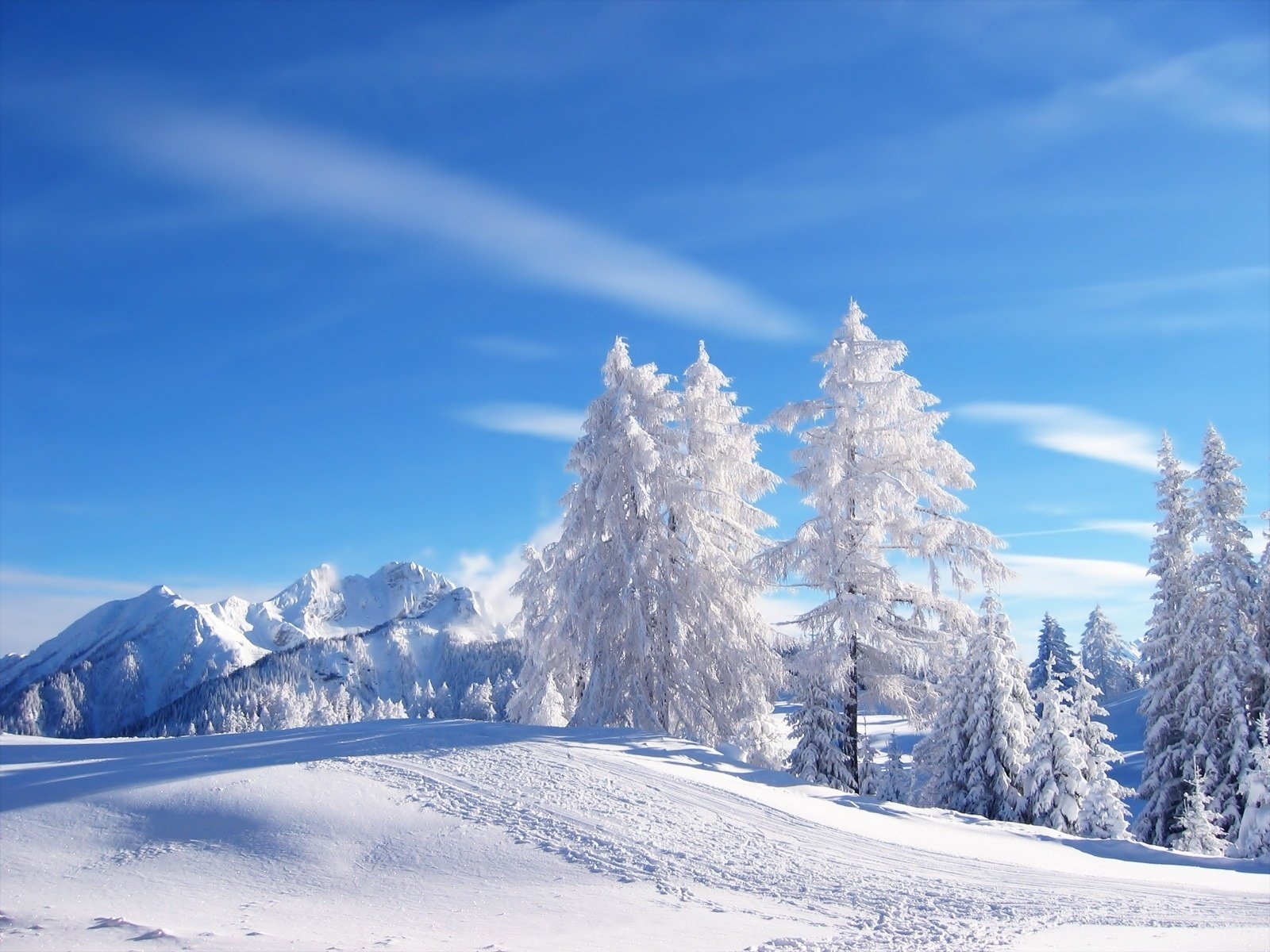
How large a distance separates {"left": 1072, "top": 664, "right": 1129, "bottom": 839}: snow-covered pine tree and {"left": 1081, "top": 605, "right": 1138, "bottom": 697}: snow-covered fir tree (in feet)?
199

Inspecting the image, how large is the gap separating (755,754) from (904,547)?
712cm

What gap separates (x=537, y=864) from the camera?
9867 millimetres

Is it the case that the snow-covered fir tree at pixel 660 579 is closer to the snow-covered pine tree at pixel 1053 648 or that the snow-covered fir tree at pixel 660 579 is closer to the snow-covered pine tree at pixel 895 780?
the snow-covered pine tree at pixel 895 780

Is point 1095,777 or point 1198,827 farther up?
point 1095,777

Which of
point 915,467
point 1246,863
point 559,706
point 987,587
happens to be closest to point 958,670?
point 987,587

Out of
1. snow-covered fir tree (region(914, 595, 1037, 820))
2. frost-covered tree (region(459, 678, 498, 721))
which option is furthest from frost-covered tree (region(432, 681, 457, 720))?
snow-covered fir tree (region(914, 595, 1037, 820))

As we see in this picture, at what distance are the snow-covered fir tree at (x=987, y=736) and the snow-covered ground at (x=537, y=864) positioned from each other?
15.4 m

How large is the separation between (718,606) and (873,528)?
477 centimetres

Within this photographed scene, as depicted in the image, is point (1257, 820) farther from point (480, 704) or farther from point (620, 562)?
point (480, 704)

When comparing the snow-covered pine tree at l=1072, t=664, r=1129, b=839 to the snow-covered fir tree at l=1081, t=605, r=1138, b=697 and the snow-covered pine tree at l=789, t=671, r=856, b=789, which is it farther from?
the snow-covered fir tree at l=1081, t=605, r=1138, b=697

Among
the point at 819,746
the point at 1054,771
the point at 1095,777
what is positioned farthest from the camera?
the point at 1095,777

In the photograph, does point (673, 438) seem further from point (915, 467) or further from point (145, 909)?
point (145, 909)

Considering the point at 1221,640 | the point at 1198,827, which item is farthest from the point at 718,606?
the point at 1221,640

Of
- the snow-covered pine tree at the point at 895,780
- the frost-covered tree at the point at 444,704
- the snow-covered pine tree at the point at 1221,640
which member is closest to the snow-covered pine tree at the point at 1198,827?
the snow-covered pine tree at the point at 1221,640
